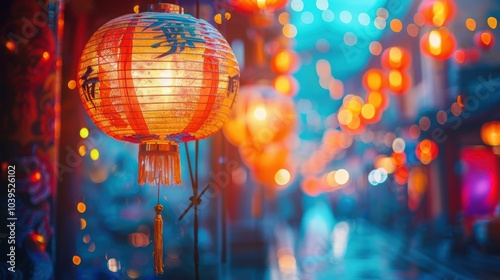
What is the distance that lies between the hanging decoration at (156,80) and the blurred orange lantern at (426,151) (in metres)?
17.5

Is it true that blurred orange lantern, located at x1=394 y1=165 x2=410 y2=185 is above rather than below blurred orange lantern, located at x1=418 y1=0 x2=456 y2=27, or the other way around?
below

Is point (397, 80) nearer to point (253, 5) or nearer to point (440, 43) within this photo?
point (440, 43)

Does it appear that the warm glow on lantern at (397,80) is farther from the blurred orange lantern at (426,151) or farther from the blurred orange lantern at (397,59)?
the blurred orange lantern at (426,151)

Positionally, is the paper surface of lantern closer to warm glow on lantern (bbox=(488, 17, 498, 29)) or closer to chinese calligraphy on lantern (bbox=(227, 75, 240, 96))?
chinese calligraphy on lantern (bbox=(227, 75, 240, 96))

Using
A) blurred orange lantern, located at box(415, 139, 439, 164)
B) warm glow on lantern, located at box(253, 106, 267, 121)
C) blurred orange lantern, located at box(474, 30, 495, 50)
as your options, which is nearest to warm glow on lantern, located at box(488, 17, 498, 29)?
blurred orange lantern, located at box(474, 30, 495, 50)

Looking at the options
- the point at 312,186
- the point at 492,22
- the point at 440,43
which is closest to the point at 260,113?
the point at 440,43

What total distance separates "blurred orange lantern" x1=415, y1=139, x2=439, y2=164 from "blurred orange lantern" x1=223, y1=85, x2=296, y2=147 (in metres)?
12.1

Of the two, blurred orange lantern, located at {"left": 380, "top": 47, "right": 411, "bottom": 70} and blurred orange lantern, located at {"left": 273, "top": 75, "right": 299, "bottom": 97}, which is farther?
blurred orange lantern, located at {"left": 380, "top": 47, "right": 411, "bottom": 70}

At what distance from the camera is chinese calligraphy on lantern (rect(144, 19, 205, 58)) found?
2799 millimetres

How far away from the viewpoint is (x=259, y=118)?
8430 mm

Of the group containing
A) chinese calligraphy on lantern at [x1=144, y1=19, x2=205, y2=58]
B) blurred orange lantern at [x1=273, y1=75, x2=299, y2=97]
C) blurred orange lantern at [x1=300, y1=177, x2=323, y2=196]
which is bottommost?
blurred orange lantern at [x1=300, y1=177, x2=323, y2=196]

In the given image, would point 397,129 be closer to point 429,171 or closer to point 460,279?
point 429,171

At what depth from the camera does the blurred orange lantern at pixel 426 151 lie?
63.4 ft

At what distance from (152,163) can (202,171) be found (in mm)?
6037
